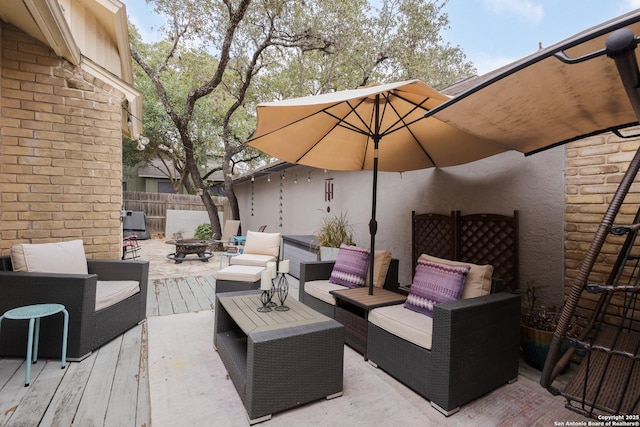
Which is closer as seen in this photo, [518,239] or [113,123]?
[518,239]

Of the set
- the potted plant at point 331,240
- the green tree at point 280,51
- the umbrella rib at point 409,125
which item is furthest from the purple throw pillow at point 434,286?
the green tree at point 280,51

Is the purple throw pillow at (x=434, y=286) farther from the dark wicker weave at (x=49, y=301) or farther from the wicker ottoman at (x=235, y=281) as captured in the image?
the dark wicker weave at (x=49, y=301)

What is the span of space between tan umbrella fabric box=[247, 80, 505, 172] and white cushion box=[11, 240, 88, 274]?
214cm

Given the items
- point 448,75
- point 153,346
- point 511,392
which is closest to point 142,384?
point 153,346

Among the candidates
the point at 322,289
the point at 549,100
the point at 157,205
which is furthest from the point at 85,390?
the point at 157,205

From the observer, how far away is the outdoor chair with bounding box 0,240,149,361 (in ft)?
8.32

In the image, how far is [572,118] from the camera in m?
1.88

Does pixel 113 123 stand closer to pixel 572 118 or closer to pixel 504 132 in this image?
pixel 504 132

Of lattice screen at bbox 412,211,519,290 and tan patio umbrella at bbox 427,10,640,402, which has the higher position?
tan patio umbrella at bbox 427,10,640,402

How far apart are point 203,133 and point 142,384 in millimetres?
11945

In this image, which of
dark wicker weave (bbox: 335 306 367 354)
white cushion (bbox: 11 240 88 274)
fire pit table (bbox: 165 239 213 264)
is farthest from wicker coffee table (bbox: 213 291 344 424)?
fire pit table (bbox: 165 239 213 264)

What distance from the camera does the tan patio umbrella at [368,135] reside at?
2.71 m

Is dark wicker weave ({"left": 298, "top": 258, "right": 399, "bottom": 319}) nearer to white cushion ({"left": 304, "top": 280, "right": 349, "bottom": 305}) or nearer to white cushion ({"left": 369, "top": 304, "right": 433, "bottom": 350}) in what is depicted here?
white cushion ({"left": 304, "top": 280, "right": 349, "bottom": 305})

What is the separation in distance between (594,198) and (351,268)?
7.59 ft
